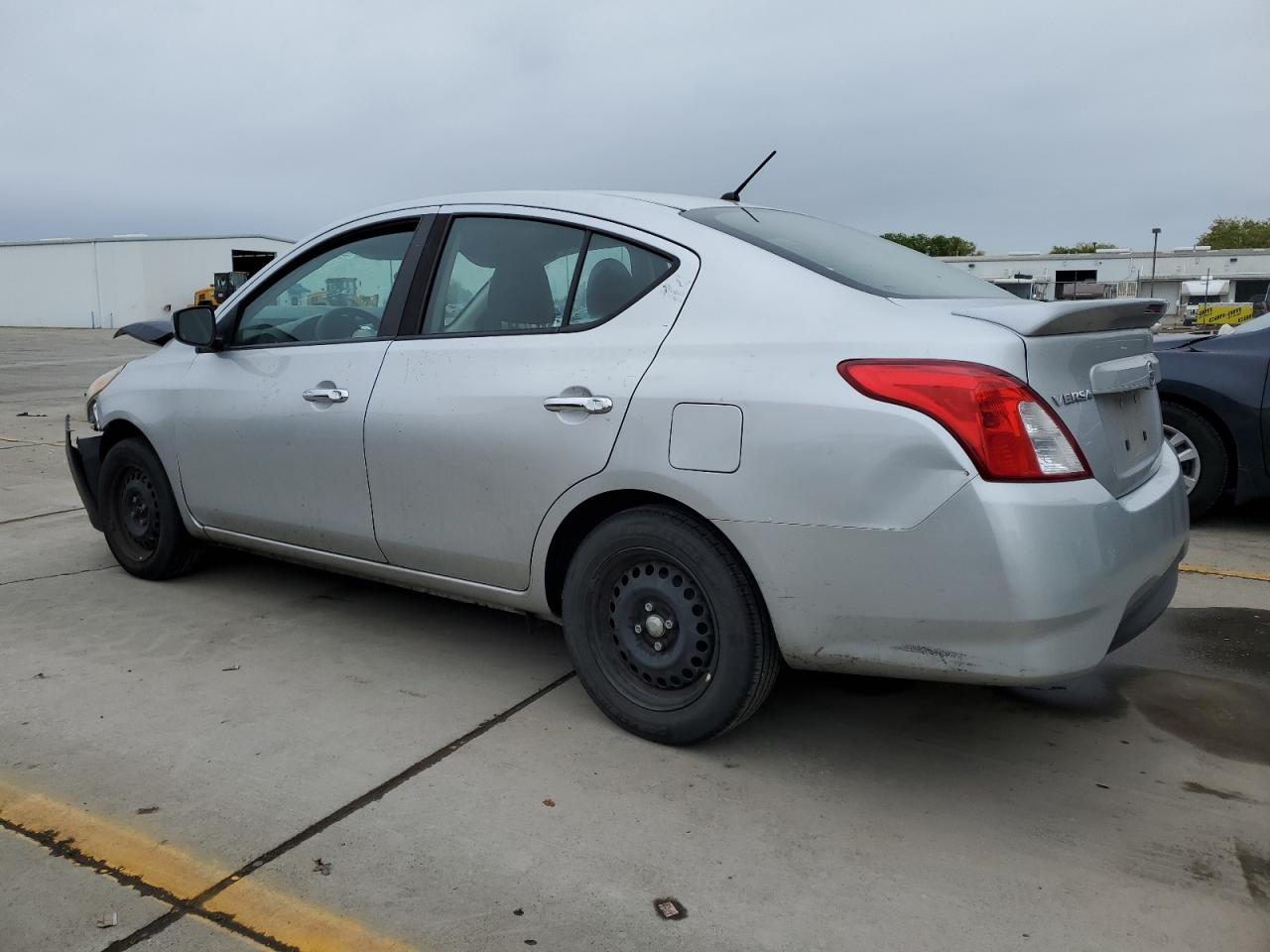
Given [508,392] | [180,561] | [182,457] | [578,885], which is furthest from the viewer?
[180,561]

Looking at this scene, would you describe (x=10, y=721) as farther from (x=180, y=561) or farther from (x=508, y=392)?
(x=508, y=392)

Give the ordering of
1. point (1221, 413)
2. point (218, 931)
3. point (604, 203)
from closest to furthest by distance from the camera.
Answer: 1. point (218, 931)
2. point (604, 203)
3. point (1221, 413)

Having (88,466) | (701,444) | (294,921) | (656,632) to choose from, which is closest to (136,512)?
(88,466)

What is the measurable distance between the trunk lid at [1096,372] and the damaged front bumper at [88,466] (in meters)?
3.93

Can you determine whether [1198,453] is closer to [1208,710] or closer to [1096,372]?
[1208,710]

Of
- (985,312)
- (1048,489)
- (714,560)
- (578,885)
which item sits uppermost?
(985,312)

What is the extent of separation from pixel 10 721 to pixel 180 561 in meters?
1.50

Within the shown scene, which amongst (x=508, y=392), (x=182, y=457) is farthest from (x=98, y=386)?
(x=508, y=392)

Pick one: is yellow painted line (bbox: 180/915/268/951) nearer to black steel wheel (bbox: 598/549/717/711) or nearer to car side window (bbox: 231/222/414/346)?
black steel wheel (bbox: 598/549/717/711)

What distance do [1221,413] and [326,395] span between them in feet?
15.5

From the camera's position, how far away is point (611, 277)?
3.15 meters

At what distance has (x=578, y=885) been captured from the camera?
7.83ft

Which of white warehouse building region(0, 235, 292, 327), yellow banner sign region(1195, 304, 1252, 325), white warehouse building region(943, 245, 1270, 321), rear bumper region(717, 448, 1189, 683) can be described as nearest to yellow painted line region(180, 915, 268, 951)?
rear bumper region(717, 448, 1189, 683)

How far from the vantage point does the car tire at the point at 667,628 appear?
2809 mm
